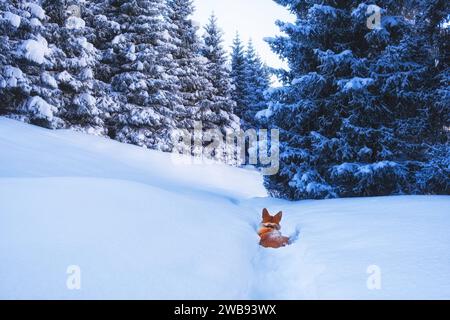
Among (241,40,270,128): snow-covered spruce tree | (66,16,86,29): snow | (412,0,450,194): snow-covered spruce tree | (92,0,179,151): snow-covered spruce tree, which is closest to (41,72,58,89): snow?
(66,16,86,29): snow

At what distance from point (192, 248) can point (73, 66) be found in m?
16.4

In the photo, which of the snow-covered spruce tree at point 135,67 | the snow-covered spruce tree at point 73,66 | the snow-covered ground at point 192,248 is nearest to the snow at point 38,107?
the snow-covered spruce tree at point 73,66

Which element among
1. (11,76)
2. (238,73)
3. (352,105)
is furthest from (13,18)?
(238,73)

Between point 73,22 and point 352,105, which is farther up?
point 73,22

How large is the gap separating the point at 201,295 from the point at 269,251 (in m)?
2.00

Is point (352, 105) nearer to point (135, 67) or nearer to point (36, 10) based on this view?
point (36, 10)

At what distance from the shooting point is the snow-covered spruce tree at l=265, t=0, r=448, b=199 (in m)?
9.18

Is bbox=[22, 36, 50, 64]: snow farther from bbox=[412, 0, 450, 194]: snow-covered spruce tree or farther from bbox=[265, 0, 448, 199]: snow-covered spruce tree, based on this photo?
bbox=[412, 0, 450, 194]: snow-covered spruce tree

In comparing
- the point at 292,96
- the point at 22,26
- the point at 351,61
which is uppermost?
the point at 22,26

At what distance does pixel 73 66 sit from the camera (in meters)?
17.7

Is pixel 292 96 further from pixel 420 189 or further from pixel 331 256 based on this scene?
pixel 331 256

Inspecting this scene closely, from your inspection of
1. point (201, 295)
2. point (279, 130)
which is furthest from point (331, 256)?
point (279, 130)

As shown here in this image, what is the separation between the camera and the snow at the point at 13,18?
1441cm

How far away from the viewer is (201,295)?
10.5ft
